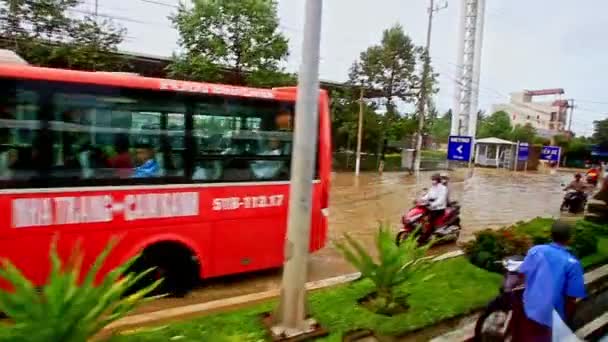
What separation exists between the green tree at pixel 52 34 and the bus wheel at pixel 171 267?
1202 cm

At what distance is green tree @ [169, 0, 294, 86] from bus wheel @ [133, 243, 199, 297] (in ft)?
40.0

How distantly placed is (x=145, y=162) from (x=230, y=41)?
12882 mm

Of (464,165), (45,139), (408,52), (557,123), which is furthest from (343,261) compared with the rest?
(557,123)

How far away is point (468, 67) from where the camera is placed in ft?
131

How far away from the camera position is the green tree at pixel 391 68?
90.5ft

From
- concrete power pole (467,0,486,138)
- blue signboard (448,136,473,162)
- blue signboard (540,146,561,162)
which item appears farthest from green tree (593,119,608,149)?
blue signboard (448,136,473,162)

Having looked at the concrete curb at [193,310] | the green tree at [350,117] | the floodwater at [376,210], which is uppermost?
the green tree at [350,117]

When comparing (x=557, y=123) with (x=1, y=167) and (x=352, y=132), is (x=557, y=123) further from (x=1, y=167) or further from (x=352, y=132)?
(x=1, y=167)

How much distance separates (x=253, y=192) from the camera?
635 centimetres

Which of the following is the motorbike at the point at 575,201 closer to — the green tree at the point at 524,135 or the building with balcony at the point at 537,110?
the green tree at the point at 524,135

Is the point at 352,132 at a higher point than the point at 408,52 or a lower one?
lower

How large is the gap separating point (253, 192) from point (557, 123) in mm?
91207

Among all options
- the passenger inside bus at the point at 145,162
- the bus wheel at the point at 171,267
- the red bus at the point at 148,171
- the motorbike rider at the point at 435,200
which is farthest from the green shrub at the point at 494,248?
the passenger inside bus at the point at 145,162

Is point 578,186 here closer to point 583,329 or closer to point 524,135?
point 583,329
